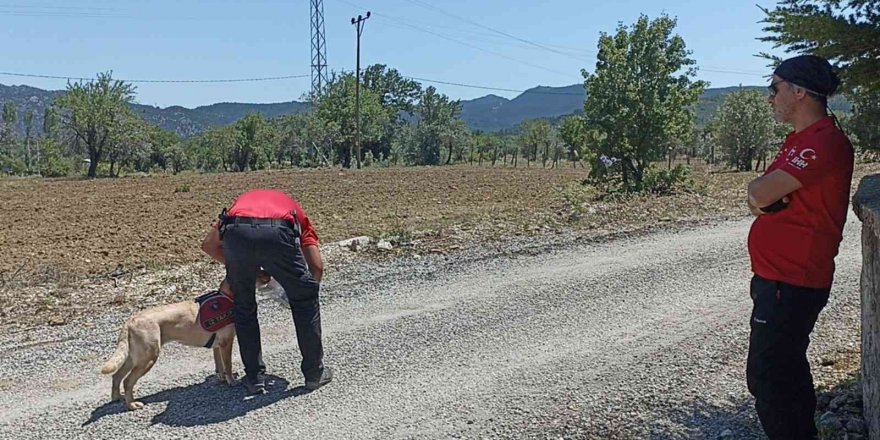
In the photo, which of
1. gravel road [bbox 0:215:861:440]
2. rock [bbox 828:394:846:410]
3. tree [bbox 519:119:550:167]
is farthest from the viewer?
tree [bbox 519:119:550:167]

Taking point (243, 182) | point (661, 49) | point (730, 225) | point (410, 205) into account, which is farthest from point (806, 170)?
point (243, 182)

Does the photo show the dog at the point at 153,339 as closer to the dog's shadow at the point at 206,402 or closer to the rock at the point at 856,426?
the dog's shadow at the point at 206,402

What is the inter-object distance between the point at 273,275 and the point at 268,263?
0.11 metres

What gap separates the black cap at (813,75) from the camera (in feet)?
9.36

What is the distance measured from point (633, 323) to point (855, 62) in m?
2.91

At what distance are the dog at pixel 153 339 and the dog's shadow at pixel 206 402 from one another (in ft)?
0.35

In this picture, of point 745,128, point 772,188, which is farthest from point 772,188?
point 745,128

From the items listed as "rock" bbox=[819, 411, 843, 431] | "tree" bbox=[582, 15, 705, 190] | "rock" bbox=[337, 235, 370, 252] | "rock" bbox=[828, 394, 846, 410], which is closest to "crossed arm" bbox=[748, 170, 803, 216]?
"rock" bbox=[819, 411, 843, 431]

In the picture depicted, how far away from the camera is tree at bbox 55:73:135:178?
55750 millimetres

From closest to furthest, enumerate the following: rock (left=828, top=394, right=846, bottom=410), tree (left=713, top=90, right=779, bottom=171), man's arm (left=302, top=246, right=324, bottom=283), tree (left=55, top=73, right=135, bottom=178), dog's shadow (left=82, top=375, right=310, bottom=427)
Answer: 1. rock (left=828, top=394, right=846, bottom=410)
2. dog's shadow (left=82, top=375, right=310, bottom=427)
3. man's arm (left=302, top=246, right=324, bottom=283)
4. tree (left=713, top=90, right=779, bottom=171)
5. tree (left=55, top=73, right=135, bottom=178)

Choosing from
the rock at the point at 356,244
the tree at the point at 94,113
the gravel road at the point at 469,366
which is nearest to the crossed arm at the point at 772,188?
the gravel road at the point at 469,366

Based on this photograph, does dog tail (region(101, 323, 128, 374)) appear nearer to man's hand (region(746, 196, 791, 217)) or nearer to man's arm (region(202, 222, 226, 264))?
man's arm (region(202, 222, 226, 264))

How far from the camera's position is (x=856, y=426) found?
3.55 metres

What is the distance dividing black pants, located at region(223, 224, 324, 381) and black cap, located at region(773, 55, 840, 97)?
299cm
